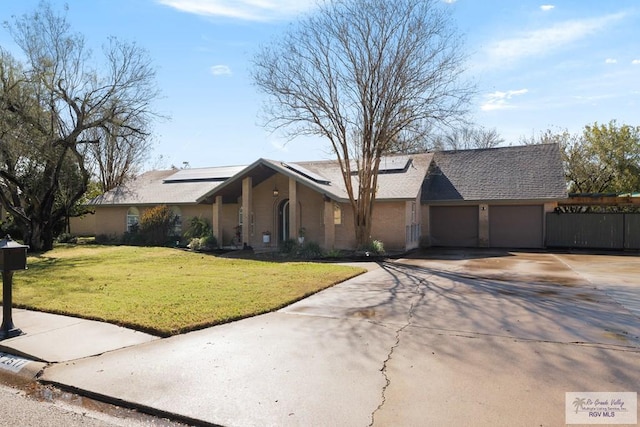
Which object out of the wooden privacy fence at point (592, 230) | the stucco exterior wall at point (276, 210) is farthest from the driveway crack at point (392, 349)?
the wooden privacy fence at point (592, 230)

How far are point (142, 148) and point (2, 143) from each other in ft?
78.9

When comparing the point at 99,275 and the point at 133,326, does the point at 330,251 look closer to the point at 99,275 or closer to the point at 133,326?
the point at 99,275

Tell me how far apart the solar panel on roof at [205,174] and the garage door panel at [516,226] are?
52.1 ft

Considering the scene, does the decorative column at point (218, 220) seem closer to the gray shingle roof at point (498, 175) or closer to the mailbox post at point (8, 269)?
the gray shingle roof at point (498, 175)

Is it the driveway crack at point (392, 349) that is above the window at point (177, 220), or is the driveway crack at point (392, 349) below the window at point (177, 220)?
below

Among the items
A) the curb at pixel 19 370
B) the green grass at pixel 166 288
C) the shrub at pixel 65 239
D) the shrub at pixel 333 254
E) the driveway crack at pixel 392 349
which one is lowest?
the curb at pixel 19 370

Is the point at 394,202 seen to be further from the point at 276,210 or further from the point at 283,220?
the point at 276,210

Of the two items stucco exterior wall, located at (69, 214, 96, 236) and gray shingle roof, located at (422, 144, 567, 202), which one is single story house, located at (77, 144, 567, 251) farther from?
stucco exterior wall, located at (69, 214, 96, 236)

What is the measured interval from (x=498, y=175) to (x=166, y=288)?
2001 cm

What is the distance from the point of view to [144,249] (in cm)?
2145

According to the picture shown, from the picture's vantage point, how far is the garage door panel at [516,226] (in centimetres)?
2314

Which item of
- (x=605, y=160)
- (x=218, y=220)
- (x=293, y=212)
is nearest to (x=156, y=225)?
(x=218, y=220)

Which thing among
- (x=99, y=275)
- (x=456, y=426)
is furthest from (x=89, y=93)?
(x=456, y=426)

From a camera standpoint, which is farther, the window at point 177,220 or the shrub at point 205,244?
the window at point 177,220
